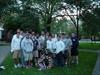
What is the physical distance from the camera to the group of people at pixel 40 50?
62.6 feet

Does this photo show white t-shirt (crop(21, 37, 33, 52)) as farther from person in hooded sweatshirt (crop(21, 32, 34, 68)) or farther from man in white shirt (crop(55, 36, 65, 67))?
man in white shirt (crop(55, 36, 65, 67))

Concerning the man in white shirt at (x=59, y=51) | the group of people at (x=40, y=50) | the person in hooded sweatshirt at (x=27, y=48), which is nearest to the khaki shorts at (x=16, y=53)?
the group of people at (x=40, y=50)

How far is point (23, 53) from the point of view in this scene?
19.4 m

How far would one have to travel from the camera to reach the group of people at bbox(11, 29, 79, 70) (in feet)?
62.6

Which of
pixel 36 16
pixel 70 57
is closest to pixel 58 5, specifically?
pixel 36 16

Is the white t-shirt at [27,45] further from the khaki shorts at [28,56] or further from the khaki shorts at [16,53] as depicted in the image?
the khaki shorts at [16,53]

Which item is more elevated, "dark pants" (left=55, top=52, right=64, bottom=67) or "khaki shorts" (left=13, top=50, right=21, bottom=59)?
"khaki shorts" (left=13, top=50, right=21, bottom=59)

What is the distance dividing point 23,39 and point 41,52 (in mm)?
1531

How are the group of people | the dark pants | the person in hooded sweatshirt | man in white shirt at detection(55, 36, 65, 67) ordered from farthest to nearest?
1. the dark pants
2. man in white shirt at detection(55, 36, 65, 67)
3. the person in hooded sweatshirt
4. the group of people

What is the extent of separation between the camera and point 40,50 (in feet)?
65.8

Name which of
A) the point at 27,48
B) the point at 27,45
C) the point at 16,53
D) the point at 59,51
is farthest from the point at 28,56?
the point at 59,51

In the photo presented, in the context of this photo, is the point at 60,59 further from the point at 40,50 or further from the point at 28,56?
the point at 28,56

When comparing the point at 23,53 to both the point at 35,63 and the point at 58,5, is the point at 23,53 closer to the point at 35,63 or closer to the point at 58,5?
the point at 35,63

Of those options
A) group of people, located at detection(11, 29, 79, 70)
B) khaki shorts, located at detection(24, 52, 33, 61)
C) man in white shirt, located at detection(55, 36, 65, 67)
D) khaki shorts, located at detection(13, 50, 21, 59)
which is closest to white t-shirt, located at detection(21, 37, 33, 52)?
group of people, located at detection(11, 29, 79, 70)
